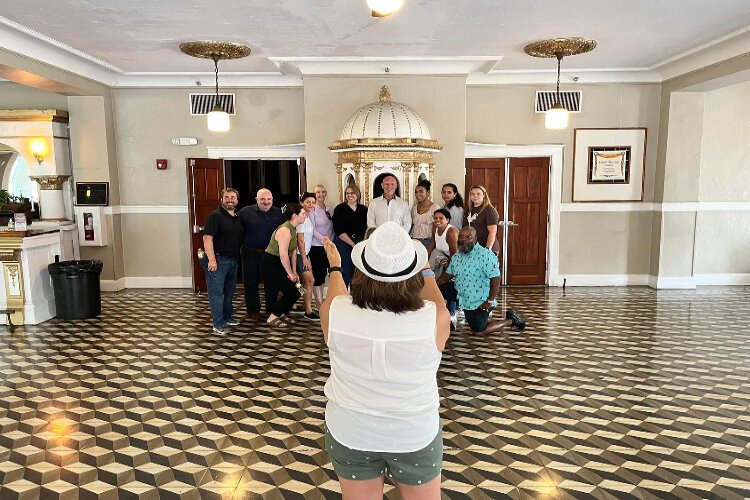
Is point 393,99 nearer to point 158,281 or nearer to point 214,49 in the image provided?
point 214,49

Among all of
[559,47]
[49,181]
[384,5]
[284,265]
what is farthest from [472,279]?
[49,181]

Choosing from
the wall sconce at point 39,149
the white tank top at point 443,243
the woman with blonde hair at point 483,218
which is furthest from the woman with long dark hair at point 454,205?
the wall sconce at point 39,149

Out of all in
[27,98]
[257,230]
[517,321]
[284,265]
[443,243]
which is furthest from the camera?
[27,98]

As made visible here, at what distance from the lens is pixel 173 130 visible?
8.41 metres

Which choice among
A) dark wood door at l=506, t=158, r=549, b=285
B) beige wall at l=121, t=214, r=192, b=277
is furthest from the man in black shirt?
dark wood door at l=506, t=158, r=549, b=285

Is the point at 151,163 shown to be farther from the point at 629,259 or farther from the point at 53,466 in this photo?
the point at 629,259

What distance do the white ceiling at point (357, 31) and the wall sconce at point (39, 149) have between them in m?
1.37

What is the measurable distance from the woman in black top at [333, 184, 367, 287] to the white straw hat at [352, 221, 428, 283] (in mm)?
4805

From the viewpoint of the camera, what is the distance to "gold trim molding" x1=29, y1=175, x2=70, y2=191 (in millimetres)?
8188

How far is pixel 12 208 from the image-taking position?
8.51m

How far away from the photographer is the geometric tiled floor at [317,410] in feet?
10.1

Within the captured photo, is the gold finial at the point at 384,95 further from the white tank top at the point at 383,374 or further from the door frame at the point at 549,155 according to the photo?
the white tank top at the point at 383,374

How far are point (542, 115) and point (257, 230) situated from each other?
4.64 metres

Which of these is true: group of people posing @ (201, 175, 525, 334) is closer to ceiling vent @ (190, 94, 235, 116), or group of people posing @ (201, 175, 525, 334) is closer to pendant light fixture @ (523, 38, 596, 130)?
pendant light fixture @ (523, 38, 596, 130)
